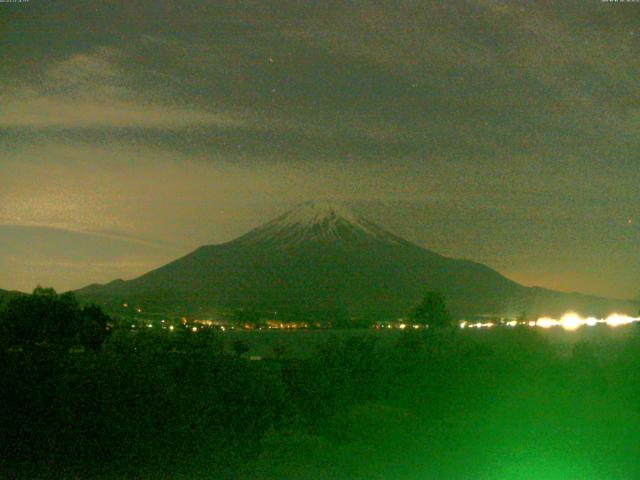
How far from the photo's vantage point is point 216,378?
12094 mm

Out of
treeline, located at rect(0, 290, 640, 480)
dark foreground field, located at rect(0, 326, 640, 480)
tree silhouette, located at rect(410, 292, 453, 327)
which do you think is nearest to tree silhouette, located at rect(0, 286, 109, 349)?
treeline, located at rect(0, 290, 640, 480)

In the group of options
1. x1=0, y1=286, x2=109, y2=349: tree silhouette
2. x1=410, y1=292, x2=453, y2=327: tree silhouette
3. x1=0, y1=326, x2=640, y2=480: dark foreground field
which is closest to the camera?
x1=0, y1=326, x2=640, y2=480: dark foreground field

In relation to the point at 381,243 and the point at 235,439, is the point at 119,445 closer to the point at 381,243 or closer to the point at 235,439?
the point at 235,439

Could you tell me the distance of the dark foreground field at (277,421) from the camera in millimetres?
10461

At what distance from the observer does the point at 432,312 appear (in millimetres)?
34625

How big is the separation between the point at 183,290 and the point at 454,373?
49.6 m

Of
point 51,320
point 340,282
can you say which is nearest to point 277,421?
point 51,320

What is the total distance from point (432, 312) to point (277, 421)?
2256 cm

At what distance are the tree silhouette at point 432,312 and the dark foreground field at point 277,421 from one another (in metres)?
15.8

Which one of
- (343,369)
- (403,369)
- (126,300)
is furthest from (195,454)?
(126,300)

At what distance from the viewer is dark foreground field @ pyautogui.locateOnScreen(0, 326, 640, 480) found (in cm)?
1046

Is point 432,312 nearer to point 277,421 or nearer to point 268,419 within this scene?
point 277,421

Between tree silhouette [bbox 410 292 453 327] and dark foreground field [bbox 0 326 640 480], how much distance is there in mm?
15786

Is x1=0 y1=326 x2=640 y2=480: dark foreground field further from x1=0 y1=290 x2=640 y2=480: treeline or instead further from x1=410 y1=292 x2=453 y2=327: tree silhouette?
x1=410 y1=292 x2=453 y2=327: tree silhouette
